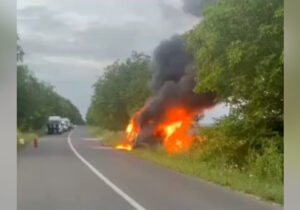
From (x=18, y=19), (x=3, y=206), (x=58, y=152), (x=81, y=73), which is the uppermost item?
(x=18, y=19)

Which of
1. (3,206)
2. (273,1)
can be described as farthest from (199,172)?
(3,206)

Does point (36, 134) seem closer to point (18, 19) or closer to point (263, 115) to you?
point (18, 19)

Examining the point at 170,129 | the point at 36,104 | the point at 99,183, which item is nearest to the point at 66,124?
the point at 36,104

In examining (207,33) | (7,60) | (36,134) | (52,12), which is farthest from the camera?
(207,33)

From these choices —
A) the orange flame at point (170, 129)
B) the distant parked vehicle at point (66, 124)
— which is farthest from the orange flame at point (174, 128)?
the distant parked vehicle at point (66, 124)

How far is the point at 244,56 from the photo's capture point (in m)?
5.62

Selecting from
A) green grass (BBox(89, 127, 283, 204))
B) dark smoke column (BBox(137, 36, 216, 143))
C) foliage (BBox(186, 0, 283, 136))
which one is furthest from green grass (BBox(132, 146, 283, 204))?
foliage (BBox(186, 0, 283, 136))

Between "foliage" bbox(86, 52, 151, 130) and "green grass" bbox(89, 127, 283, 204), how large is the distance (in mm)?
105

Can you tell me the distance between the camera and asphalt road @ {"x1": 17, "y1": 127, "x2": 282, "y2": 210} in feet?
15.6

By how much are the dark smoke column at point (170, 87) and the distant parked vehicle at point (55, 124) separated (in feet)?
2.19

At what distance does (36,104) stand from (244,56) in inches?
74.7

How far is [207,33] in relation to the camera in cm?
575

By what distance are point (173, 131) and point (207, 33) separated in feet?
3.28

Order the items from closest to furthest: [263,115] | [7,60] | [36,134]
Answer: [7,60] → [36,134] → [263,115]
